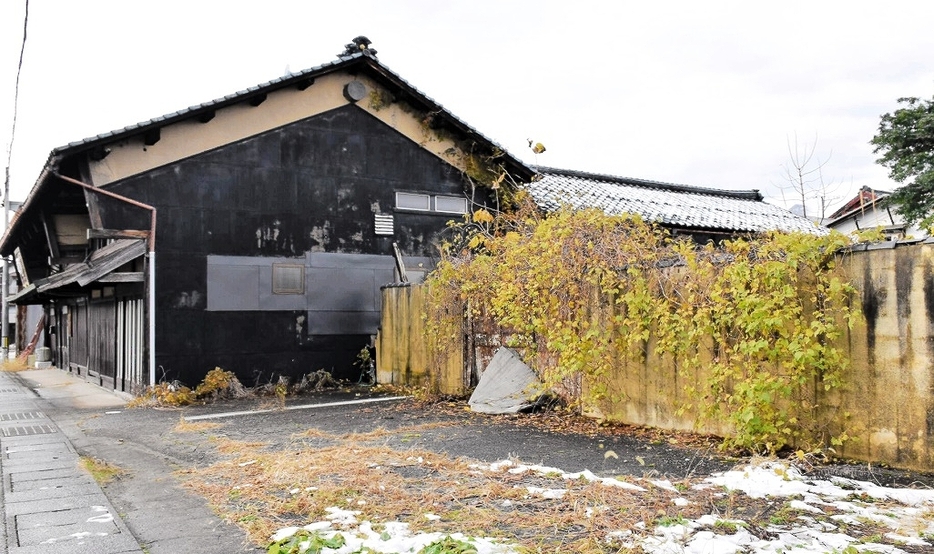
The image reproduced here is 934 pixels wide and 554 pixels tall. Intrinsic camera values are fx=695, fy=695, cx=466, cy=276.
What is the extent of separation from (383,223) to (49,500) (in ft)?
30.2

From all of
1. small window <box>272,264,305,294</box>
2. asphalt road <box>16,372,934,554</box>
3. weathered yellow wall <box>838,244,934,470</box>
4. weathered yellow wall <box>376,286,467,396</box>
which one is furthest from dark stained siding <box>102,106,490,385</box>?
weathered yellow wall <box>838,244,934,470</box>

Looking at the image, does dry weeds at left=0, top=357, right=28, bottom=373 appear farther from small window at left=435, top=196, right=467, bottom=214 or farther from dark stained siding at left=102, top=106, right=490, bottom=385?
small window at left=435, top=196, right=467, bottom=214

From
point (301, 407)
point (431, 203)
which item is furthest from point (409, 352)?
point (431, 203)

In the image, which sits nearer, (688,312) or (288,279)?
(688,312)

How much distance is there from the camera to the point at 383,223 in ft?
46.4

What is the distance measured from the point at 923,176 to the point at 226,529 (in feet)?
59.8

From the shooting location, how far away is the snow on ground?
3.88 m

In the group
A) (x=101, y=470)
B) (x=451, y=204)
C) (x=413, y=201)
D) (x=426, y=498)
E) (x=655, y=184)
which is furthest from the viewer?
(x=655, y=184)

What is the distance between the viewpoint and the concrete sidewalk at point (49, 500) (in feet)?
14.7

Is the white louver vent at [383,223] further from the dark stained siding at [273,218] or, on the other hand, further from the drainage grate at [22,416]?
the drainage grate at [22,416]

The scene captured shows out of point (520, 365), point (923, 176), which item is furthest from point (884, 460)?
point (923, 176)

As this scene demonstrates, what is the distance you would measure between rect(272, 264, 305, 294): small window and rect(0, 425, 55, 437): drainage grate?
4395 mm

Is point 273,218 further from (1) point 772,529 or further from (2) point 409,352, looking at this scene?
(1) point 772,529

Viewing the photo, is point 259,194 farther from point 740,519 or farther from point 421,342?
point 740,519
